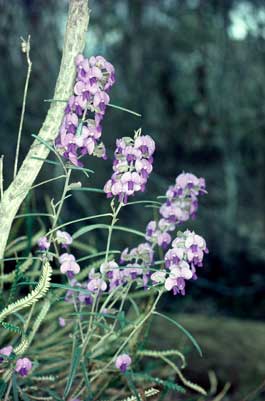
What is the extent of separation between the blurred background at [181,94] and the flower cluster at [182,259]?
7.93 ft

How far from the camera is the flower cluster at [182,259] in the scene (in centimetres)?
122

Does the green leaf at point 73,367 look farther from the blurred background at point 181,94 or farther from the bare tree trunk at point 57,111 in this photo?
the blurred background at point 181,94

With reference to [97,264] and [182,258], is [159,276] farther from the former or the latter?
[97,264]

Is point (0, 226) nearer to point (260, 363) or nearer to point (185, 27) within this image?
point (260, 363)

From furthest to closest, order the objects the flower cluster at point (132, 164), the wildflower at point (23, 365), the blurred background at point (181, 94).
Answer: the blurred background at point (181, 94)
the wildflower at point (23, 365)
the flower cluster at point (132, 164)

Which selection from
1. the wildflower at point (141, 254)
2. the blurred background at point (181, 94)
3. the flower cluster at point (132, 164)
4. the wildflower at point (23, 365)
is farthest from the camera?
the blurred background at point (181, 94)

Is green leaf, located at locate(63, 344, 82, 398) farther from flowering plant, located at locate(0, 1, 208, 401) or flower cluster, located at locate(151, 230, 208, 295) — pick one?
flower cluster, located at locate(151, 230, 208, 295)

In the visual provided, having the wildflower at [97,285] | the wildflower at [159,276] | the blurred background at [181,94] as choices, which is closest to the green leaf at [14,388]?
the wildflower at [97,285]

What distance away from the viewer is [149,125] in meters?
5.18

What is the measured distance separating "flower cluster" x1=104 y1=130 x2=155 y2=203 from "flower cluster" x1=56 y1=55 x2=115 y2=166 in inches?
2.1

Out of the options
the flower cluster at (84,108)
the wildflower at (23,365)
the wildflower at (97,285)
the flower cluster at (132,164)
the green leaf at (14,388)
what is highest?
the flower cluster at (84,108)

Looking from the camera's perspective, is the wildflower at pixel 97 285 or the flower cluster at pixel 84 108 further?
the wildflower at pixel 97 285

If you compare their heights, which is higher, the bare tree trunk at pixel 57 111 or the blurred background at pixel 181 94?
the blurred background at pixel 181 94

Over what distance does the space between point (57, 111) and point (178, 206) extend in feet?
1.15
